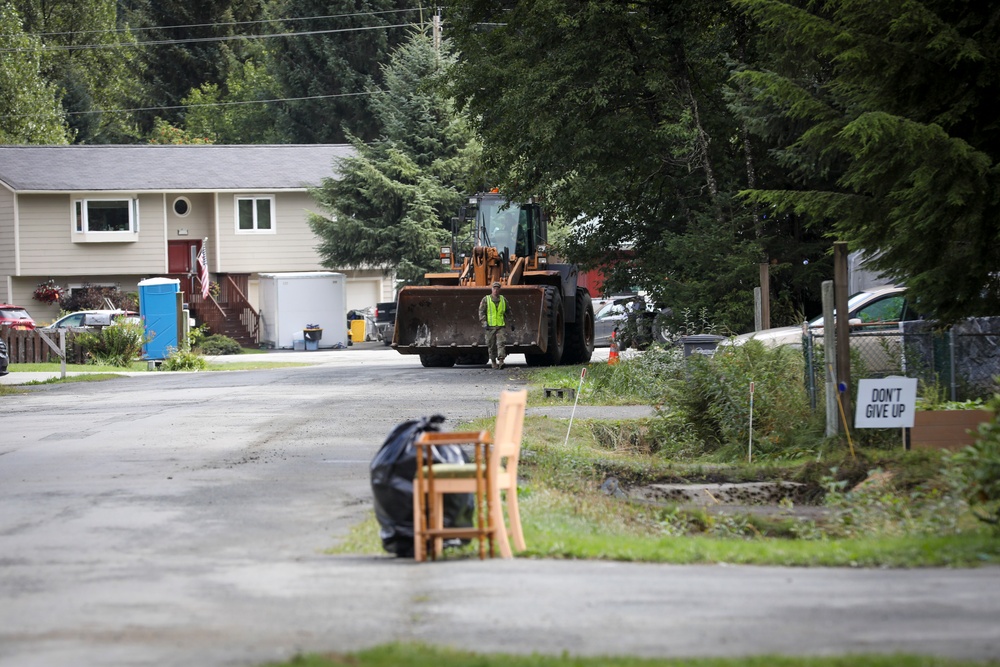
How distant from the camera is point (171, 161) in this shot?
5278cm

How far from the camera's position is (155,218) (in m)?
51.1

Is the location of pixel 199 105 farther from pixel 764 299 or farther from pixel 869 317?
pixel 869 317

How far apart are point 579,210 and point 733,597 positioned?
2010cm

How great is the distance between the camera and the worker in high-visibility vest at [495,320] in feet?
83.4

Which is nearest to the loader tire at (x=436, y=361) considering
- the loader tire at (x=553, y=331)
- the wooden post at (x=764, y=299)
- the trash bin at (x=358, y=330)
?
the loader tire at (x=553, y=331)

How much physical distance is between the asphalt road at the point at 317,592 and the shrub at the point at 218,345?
32.3m

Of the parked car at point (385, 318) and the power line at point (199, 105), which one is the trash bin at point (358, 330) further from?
the power line at point (199, 105)

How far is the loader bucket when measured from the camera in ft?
86.3

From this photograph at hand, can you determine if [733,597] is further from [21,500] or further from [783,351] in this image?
[783,351]

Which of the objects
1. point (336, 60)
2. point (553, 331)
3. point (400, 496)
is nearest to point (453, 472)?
point (400, 496)

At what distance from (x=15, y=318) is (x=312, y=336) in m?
10.4

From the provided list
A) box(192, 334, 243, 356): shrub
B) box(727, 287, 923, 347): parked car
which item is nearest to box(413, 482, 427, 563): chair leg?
box(727, 287, 923, 347): parked car

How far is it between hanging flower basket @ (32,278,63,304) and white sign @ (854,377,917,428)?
4241 centimetres

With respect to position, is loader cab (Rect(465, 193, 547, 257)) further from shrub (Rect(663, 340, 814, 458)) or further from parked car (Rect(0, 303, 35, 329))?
parked car (Rect(0, 303, 35, 329))
